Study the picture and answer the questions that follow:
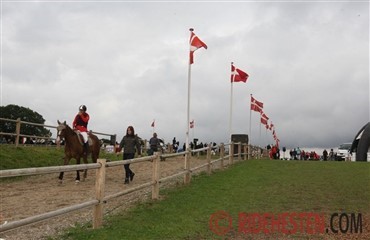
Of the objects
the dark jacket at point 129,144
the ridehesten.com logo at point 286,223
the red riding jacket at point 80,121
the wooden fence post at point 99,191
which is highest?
the red riding jacket at point 80,121

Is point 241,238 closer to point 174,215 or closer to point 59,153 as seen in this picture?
point 174,215

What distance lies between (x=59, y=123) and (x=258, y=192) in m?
7.21

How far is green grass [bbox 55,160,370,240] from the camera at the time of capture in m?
7.99

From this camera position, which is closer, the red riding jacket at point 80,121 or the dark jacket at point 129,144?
the dark jacket at point 129,144

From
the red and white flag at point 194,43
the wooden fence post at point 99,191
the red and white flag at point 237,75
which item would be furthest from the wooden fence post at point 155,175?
the red and white flag at point 237,75

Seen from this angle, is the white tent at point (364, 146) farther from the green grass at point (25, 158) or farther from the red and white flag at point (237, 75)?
the green grass at point (25, 158)

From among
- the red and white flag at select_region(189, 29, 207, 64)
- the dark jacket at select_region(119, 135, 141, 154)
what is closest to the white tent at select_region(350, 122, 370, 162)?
the red and white flag at select_region(189, 29, 207, 64)

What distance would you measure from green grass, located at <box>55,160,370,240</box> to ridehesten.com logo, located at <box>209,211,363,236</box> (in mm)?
256

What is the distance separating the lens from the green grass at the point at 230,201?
26.2 ft

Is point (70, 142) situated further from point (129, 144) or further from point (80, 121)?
point (129, 144)

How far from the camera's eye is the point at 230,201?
37.0ft

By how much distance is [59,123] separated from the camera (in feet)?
50.4

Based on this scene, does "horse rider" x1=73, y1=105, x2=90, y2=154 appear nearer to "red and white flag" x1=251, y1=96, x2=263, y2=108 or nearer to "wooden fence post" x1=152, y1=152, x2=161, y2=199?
"wooden fence post" x1=152, y1=152, x2=161, y2=199

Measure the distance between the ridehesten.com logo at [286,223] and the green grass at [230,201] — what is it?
0.26 meters
